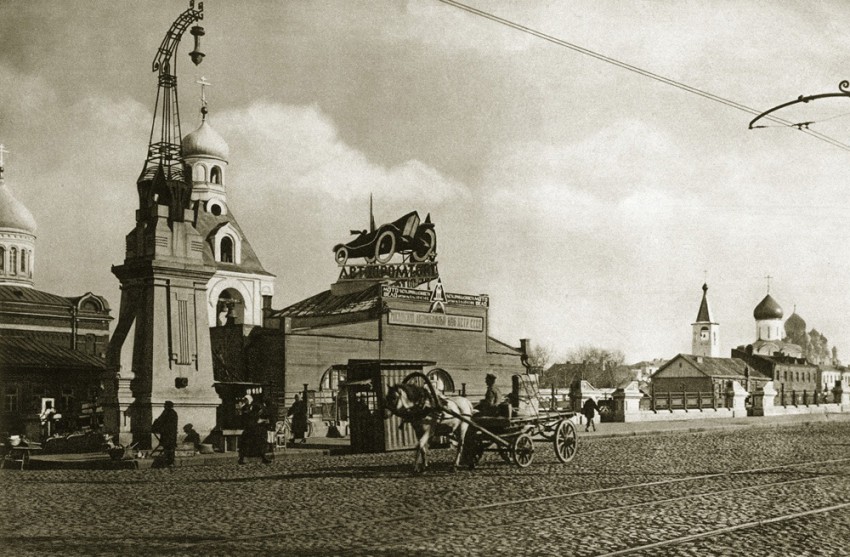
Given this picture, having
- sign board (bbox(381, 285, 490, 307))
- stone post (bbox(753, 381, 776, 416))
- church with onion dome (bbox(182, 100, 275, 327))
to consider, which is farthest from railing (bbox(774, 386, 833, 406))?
church with onion dome (bbox(182, 100, 275, 327))

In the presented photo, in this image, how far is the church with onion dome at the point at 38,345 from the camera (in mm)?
38656

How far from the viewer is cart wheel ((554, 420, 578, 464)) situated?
60.4ft

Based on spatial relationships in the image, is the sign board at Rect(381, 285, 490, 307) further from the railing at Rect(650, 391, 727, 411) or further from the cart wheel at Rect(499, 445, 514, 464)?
the cart wheel at Rect(499, 445, 514, 464)

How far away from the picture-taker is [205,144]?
67188 mm

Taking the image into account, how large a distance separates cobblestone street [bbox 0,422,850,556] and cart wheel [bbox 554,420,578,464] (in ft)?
0.80

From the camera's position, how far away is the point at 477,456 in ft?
58.1

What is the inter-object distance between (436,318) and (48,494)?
3182 centimetres

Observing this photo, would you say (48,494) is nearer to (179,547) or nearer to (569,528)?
(179,547)

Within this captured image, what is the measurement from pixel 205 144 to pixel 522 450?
178 ft

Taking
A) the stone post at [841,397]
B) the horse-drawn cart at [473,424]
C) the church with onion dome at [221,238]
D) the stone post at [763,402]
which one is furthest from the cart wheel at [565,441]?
the stone post at [841,397]

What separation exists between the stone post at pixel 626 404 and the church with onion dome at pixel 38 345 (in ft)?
71.5

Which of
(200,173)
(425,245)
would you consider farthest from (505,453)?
(200,173)

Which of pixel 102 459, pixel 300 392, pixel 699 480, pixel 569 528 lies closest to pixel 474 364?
pixel 300 392

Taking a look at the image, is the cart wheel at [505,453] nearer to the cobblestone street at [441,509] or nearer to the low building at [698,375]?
the cobblestone street at [441,509]
